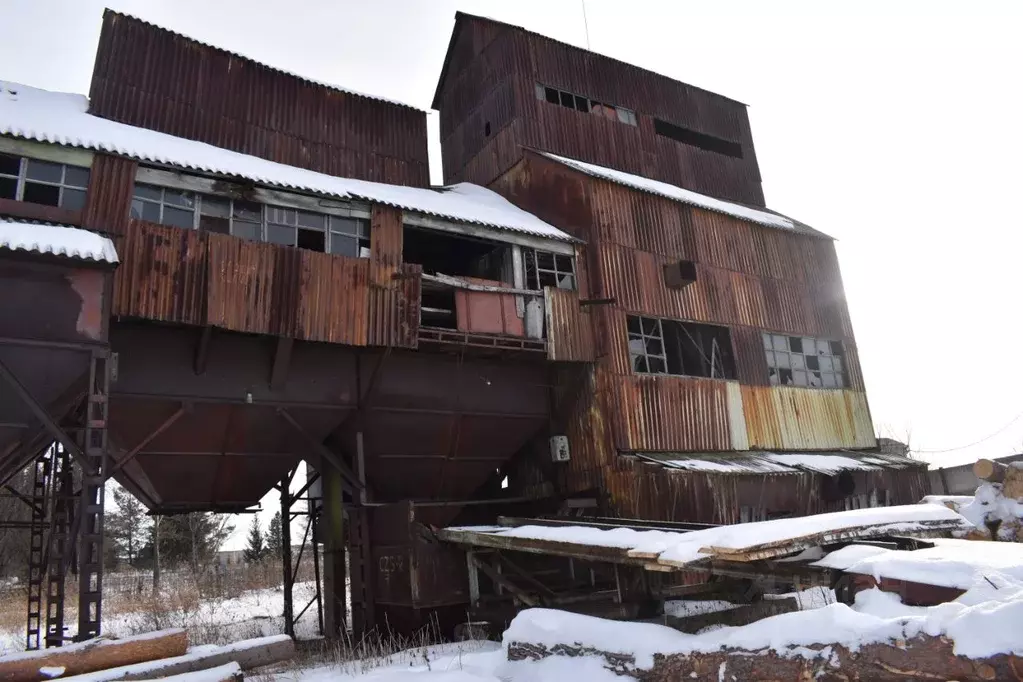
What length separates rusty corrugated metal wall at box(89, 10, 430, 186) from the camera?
51.5ft

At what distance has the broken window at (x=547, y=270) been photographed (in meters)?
16.6

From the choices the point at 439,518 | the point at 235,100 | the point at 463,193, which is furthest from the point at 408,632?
the point at 235,100

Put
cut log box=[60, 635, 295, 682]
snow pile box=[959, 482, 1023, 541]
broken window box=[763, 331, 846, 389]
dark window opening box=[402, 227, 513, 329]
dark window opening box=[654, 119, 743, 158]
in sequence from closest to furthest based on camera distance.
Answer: cut log box=[60, 635, 295, 682]
snow pile box=[959, 482, 1023, 541]
dark window opening box=[402, 227, 513, 329]
broken window box=[763, 331, 846, 389]
dark window opening box=[654, 119, 743, 158]

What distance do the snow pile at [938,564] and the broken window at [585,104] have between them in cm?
1720

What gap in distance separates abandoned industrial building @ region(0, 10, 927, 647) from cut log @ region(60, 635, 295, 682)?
3323 mm

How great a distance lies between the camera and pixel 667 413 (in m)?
16.8

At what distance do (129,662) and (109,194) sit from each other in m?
8.18

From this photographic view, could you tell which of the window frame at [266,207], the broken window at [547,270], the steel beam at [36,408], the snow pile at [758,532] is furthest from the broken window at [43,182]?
the snow pile at [758,532]

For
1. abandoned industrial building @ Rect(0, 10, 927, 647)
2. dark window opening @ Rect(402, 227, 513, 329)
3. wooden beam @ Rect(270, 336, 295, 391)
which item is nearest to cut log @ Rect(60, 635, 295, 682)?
abandoned industrial building @ Rect(0, 10, 927, 647)

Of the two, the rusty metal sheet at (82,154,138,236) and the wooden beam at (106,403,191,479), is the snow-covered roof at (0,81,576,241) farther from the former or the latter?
the wooden beam at (106,403,191,479)

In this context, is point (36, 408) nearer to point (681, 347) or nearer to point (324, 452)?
point (324, 452)

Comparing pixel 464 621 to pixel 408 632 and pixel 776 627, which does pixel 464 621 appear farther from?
pixel 776 627

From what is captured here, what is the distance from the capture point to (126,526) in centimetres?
4666

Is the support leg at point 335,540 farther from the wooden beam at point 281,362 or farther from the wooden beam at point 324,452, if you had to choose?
the wooden beam at point 281,362
